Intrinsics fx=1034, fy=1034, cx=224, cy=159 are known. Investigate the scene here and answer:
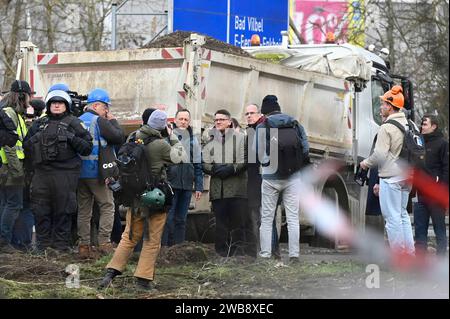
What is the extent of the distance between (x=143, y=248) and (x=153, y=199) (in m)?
0.53

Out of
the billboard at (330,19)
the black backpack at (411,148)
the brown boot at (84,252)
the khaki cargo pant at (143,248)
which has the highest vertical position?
the billboard at (330,19)

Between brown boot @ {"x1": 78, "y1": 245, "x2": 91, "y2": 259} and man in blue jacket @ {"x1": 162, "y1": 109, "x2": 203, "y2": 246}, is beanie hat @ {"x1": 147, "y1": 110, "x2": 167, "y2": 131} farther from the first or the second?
man in blue jacket @ {"x1": 162, "y1": 109, "x2": 203, "y2": 246}

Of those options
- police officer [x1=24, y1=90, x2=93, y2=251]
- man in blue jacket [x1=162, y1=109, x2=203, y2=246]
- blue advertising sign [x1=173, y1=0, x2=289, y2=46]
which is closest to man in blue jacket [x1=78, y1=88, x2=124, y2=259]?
police officer [x1=24, y1=90, x2=93, y2=251]

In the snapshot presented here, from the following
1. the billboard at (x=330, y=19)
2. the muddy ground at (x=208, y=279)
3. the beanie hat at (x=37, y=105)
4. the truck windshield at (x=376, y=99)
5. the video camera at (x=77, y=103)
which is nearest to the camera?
the muddy ground at (x=208, y=279)

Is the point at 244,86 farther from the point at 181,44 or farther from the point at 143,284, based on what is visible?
the point at 143,284

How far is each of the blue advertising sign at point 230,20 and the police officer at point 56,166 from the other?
27.4ft

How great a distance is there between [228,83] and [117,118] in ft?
4.83

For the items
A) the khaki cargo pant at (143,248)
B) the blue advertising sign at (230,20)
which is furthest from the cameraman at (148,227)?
the blue advertising sign at (230,20)

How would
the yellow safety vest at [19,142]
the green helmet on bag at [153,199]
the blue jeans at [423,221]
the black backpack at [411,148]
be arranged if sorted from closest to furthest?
the green helmet on bag at [153,199]
the black backpack at [411,148]
the yellow safety vest at [19,142]
the blue jeans at [423,221]

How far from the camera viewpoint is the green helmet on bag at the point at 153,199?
361 inches

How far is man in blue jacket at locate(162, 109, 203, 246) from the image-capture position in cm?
1198

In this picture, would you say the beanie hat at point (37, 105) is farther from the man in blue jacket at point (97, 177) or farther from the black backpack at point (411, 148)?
the black backpack at point (411, 148)

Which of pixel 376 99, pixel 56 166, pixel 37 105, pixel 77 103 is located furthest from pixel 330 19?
pixel 56 166

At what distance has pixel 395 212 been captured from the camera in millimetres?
10719
